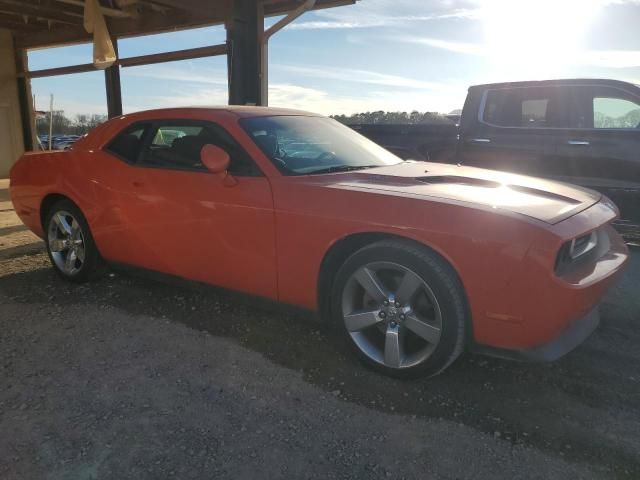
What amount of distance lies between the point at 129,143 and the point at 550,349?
127 inches

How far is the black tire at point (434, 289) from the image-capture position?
252 centimetres

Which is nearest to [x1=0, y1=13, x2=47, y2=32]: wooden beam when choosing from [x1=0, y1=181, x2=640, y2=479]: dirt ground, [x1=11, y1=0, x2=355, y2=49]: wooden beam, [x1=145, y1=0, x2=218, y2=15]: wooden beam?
[x1=11, y1=0, x2=355, y2=49]: wooden beam

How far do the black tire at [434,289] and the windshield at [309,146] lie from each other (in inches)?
31.3

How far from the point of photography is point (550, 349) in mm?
2445

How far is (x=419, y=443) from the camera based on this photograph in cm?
228

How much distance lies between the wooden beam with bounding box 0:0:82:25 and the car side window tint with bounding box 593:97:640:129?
8.87 m

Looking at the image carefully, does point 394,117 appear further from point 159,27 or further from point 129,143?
point 129,143

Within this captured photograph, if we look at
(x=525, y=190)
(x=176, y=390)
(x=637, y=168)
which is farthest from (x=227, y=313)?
(x=637, y=168)

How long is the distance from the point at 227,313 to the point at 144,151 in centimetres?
136

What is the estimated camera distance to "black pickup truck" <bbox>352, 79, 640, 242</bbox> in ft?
17.3

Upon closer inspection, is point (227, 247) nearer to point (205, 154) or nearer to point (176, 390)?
point (205, 154)

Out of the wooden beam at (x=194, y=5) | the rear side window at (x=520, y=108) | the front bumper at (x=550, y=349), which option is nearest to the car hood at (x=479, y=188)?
the front bumper at (x=550, y=349)

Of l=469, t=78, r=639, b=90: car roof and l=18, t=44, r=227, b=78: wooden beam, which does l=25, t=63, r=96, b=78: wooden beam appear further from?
l=469, t=78, r=639, b=90: car roof

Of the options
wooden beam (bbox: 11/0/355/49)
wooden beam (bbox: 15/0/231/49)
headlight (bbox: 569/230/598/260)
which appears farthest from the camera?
wooden beam (bbox: 15/0/231/49)
